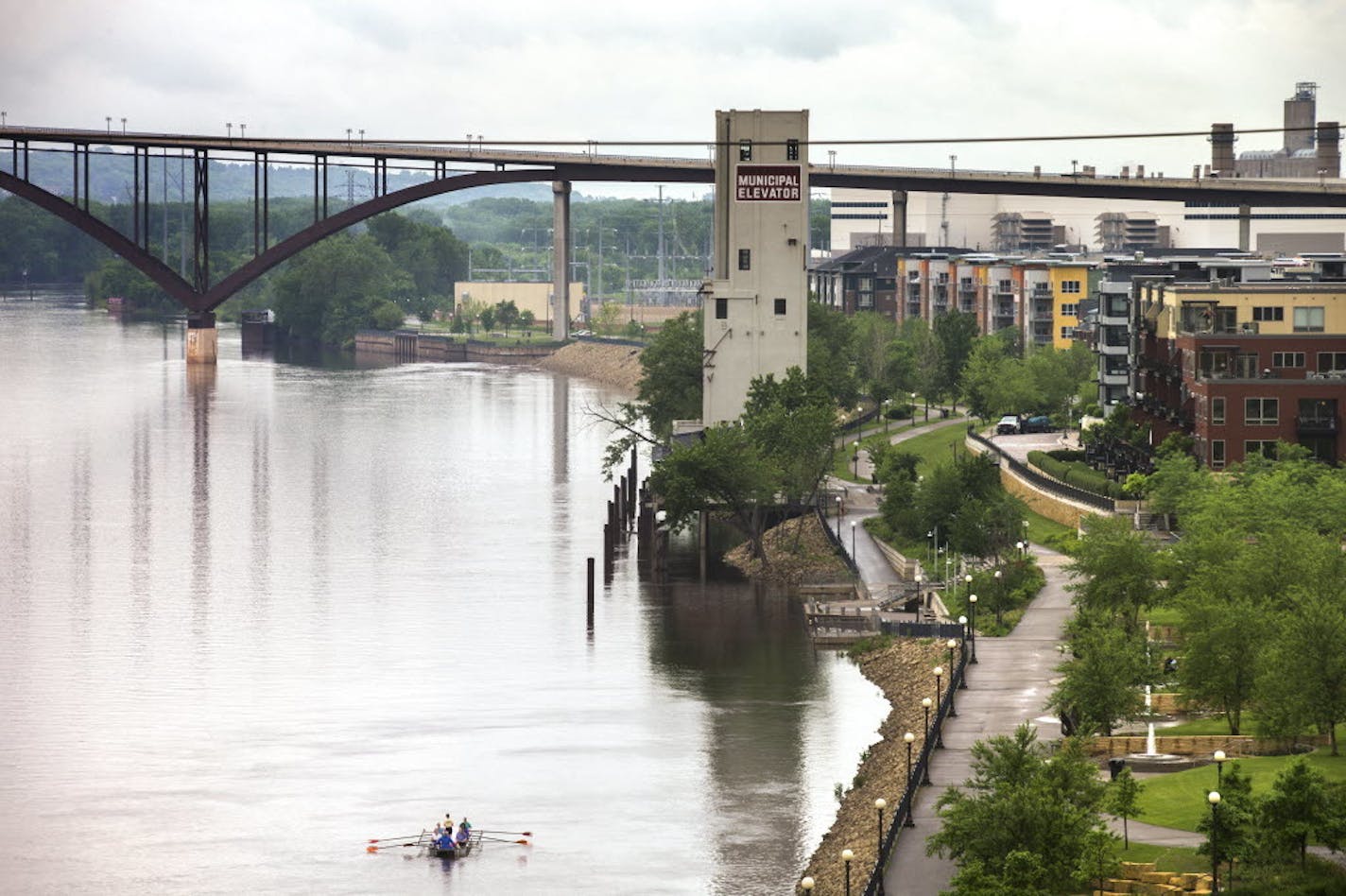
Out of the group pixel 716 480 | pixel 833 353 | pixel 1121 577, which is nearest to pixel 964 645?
pixel 1121 577

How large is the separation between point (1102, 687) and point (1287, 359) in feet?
103

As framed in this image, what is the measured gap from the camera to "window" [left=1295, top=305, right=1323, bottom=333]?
7406cm

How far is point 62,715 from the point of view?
54156 millimetres

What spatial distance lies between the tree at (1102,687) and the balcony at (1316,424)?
28.0 metres

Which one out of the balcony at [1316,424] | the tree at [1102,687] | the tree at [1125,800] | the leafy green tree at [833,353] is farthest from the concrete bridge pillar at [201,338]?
the tree at [1125,800]

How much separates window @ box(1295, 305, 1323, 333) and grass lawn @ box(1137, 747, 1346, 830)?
33.5 meters

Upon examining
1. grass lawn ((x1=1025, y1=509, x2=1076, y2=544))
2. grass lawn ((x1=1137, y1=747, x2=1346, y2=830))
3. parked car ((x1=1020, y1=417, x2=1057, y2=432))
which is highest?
parked car ((x1=1020, y1=417, x2=1057, y2=432))

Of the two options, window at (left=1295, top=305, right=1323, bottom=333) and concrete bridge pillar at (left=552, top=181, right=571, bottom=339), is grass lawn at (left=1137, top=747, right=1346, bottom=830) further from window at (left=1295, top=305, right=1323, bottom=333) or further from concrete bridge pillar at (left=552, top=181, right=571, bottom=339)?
concrete bridge pillar at (left=552, top=181, right=571, bottom=339)

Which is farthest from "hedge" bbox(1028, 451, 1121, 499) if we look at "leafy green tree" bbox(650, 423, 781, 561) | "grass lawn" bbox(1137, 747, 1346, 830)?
"grass lawn" bbox(1137, 747, 1346, 830)

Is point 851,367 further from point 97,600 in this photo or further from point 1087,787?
point 1087,787

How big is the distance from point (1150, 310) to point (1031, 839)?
52897 millimetres

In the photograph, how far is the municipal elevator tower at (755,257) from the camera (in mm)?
88312

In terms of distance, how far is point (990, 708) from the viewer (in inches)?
1902

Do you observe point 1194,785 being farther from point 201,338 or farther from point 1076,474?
point 201,338
